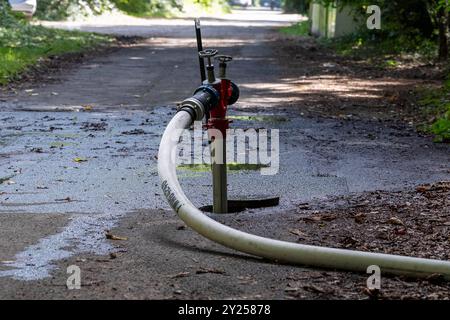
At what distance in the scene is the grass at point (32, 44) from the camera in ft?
55.8

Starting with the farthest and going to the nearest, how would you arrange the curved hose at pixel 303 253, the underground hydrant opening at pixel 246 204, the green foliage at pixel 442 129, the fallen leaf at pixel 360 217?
the green foliage at pixel 442 129 → the underground hydrant opening at pixel 246 204 → the fallen leaf at pixel 360 217 → the curved hose at pixel 303 253

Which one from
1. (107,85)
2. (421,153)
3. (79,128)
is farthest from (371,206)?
(107,85)

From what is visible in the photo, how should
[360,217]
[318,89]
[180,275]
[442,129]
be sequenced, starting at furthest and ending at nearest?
[318,89] → [442,129] → [360,217] → [180,275]

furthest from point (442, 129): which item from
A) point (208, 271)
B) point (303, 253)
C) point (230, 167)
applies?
point (208, 271)

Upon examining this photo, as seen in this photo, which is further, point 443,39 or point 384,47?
point 384,47

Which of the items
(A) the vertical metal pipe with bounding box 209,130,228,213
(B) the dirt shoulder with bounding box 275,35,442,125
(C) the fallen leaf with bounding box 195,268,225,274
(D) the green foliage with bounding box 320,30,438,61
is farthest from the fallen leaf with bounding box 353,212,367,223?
(D) the green foliage with bounding box 320,30,438,61

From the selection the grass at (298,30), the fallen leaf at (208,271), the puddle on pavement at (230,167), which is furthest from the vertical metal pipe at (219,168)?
the grass at (298,30)

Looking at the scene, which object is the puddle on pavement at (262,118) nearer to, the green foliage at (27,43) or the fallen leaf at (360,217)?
the green foliage at (27,43)

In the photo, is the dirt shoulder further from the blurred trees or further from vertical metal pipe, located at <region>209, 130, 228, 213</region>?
vertical metal pipe, located at <region>209, 130, 228, 213</region>

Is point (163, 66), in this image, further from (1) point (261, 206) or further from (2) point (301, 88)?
(1) point (261, 206)

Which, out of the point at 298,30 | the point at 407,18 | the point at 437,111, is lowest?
the point at 298,30

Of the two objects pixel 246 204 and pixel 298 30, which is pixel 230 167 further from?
pixel 298 30

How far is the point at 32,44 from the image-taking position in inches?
829

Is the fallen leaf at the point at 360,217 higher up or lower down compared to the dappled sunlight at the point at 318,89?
higher up
